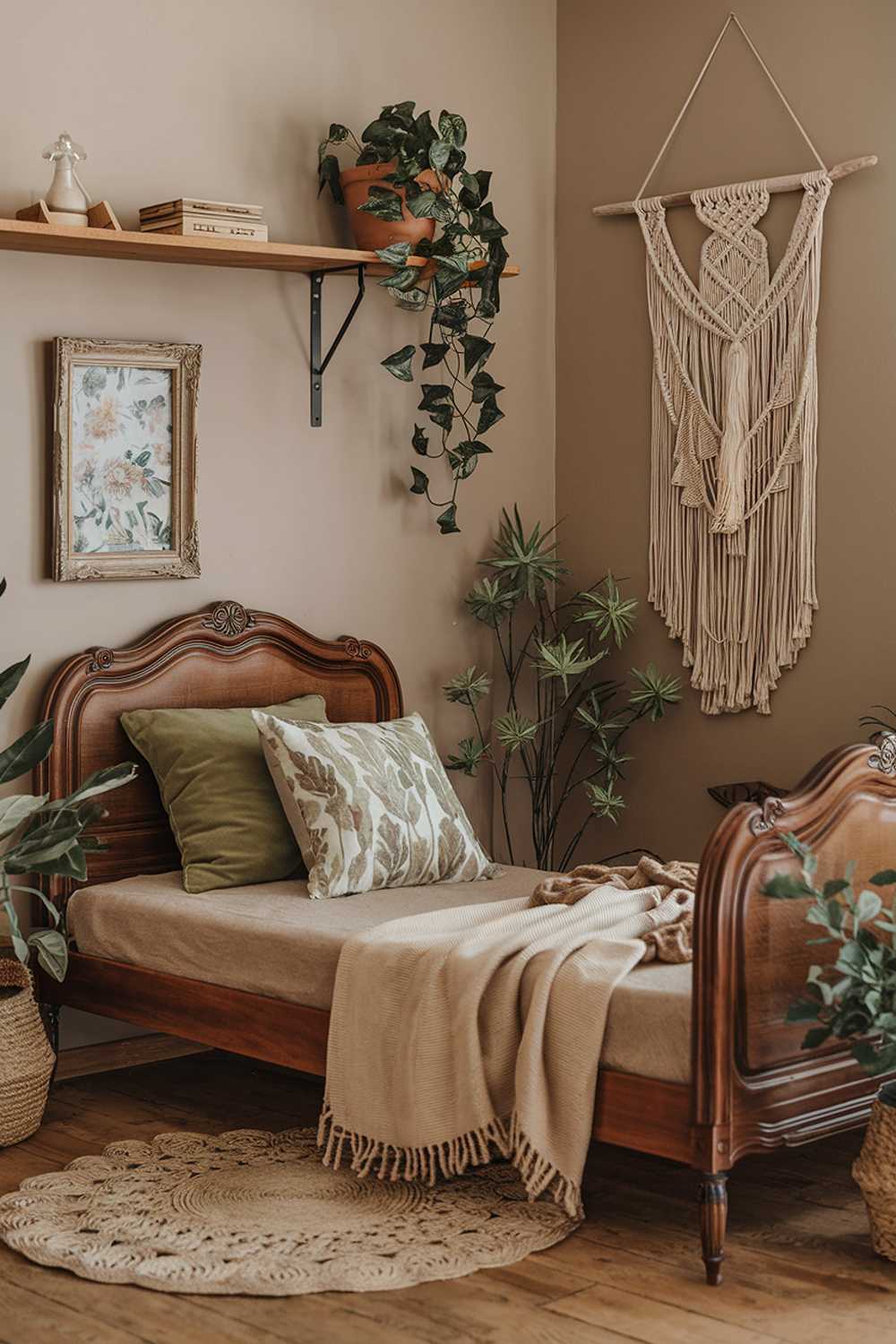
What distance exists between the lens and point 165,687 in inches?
164

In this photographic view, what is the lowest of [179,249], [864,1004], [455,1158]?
[455,1158]

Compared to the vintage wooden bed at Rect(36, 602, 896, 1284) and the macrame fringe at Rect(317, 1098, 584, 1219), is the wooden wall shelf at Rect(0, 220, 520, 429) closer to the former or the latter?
the vintage wooden bed at Rect(36, 602, 896, 1284)

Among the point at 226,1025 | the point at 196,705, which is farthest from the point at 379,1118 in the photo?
the point at 196,705

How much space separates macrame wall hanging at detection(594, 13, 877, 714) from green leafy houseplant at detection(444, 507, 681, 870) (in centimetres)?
19

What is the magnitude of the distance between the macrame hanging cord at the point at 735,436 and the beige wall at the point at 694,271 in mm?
45

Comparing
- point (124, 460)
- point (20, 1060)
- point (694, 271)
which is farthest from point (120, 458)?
point (694, 271)

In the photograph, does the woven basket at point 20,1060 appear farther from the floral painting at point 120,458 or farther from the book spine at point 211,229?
the book spine at point 211,229

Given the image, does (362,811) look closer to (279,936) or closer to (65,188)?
(279,936)

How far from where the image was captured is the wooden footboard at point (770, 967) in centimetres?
283

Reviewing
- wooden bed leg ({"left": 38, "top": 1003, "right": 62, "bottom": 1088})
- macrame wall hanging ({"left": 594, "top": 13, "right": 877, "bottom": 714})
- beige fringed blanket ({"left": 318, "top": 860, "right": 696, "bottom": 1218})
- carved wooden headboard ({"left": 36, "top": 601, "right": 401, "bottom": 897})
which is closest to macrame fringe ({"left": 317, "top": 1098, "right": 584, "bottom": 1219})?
beige fringed blanket ({"left": 318, "top": 860, "right": 696, "bottom": 1218})

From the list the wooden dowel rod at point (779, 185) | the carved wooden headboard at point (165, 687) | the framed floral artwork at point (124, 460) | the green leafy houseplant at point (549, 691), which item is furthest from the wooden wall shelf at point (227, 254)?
the green leafy houseplant at point (549, 691)

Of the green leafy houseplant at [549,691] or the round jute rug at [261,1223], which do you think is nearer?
the round jute rug at [261,1223]

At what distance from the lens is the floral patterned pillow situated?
3789mm

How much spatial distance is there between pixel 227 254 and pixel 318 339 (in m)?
0.49
